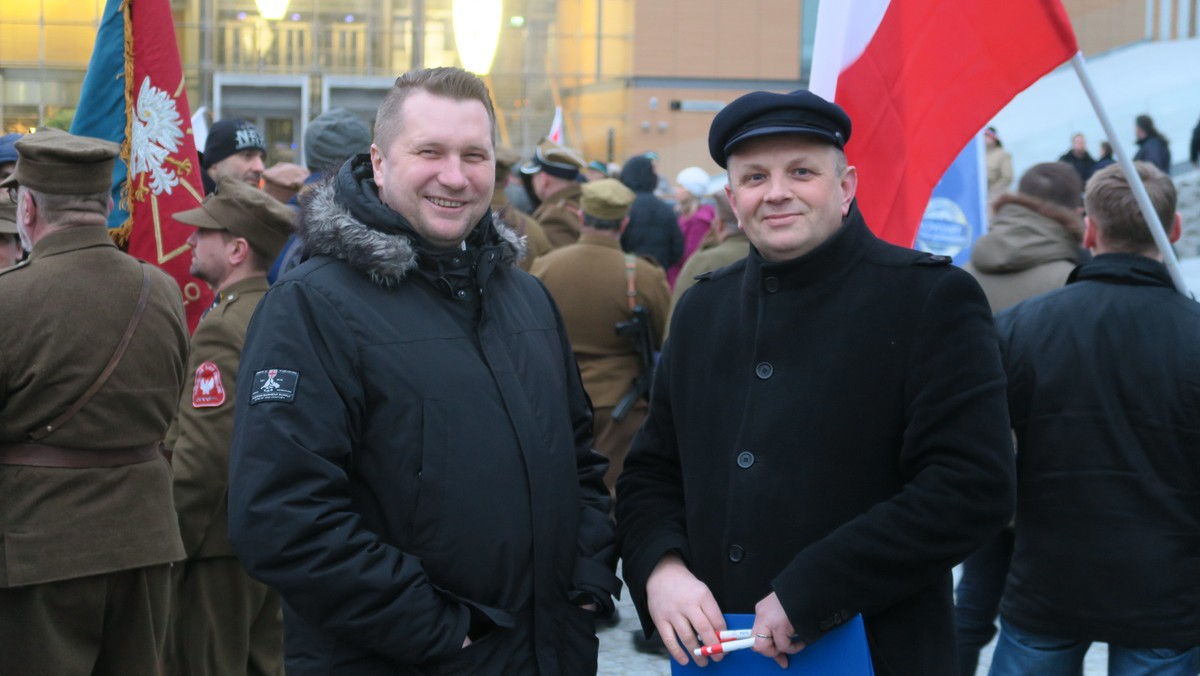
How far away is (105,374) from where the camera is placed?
149 inches

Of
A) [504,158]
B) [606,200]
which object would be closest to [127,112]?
[606,200]

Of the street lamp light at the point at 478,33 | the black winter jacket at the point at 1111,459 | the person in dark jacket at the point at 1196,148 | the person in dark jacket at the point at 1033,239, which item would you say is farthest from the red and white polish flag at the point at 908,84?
the person in dark jacket at the point at 1196,148

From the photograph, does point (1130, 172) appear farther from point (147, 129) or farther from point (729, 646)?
point (147, 129)

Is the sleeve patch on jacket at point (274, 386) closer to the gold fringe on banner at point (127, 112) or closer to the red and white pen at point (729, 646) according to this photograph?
the red and white pen at point (729, 646)

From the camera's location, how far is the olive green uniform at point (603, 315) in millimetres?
6758

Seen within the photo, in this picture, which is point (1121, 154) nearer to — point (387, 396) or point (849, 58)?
point (849, 58)

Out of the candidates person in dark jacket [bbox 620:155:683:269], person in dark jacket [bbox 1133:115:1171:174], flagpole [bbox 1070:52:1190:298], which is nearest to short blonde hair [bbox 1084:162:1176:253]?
flagpole [bbox 1070:52:1190:298]

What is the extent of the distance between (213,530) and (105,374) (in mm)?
845

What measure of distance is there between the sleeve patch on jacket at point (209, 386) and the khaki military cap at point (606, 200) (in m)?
2.90

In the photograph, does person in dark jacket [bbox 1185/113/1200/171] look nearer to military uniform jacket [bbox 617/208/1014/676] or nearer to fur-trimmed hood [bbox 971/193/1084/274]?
fur-trimmed hood [bbox 971/193/1084/274]

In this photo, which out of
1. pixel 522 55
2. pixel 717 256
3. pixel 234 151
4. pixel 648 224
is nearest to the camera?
pixel 234 151

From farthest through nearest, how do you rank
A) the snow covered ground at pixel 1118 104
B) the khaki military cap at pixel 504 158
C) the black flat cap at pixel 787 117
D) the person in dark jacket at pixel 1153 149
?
the snow covered ground at pixel 1118 104
the person in dark jacket at pixel 1153 149
the khaki military cap at pixel 504 158
the black flat cap at pixel 787 117

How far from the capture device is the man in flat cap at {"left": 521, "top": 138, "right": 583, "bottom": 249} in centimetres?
843

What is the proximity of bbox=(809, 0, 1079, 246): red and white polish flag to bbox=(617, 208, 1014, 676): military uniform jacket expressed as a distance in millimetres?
984
